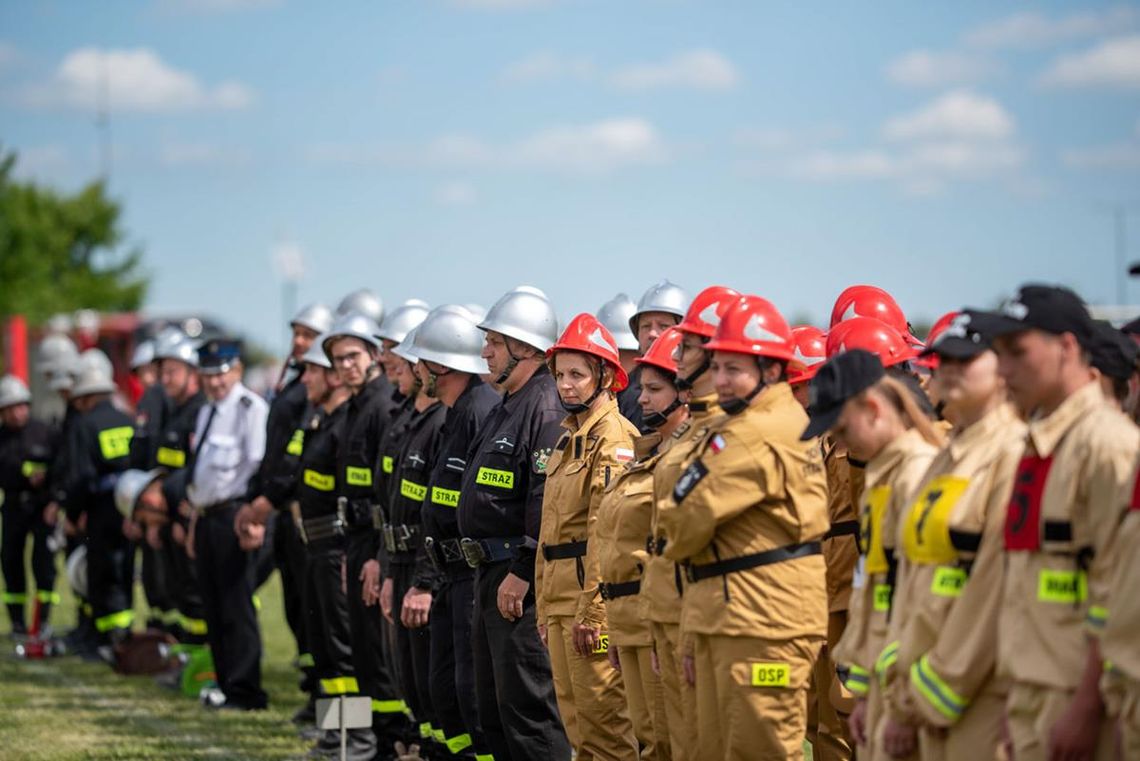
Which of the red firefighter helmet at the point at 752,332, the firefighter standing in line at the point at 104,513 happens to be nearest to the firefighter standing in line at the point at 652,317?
the red firefighter helmet at the point at 752,332

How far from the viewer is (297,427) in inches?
466

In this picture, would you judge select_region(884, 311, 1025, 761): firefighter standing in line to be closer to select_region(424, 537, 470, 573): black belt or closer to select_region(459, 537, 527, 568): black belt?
select_region(459, 537, 527, 568): black belt

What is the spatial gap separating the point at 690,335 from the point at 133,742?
19.9 feet

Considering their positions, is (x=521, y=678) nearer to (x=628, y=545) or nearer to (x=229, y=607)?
(x=628, y=545)

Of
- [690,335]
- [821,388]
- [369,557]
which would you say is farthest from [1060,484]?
[369,557]

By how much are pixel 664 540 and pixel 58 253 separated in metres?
69.9

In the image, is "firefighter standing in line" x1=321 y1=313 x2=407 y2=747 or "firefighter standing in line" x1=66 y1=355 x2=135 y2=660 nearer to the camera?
"firefighter standing in line" x1=321 y1=313 x2=407 y2=747

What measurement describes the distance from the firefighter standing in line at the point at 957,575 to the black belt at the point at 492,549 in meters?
3.19

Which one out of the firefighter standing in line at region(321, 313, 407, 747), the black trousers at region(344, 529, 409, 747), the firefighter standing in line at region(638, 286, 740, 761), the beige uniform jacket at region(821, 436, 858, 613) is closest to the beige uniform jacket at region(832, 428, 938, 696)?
the firefighter standing in line at region(638, 286, 740, 761)

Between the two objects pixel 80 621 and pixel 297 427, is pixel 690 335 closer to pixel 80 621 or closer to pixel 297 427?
pixel 297 427

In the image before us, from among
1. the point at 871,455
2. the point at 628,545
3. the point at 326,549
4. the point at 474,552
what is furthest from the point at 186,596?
the point at 871,455

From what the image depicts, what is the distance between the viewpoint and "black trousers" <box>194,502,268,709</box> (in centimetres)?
1227

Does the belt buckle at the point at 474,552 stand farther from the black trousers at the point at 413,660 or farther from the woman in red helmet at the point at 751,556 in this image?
the woman in red helmet at the point at 751,556

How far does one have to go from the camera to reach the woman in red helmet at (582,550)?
7.19 m
